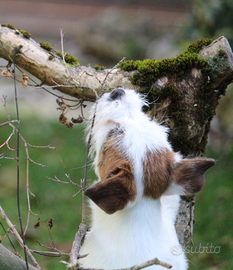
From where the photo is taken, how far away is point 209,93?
2.68 m

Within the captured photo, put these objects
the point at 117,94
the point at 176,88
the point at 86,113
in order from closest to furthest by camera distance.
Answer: the point at 117,94 → the point at 176,88 → the point at 86,113

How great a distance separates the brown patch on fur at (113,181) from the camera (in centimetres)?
189

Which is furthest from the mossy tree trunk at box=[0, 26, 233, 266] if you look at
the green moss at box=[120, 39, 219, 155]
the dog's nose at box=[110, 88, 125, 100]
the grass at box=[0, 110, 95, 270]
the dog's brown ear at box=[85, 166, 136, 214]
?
the grass at box=[0, 110, 95, 270]

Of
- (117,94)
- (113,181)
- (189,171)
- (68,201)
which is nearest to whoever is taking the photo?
(113,181)

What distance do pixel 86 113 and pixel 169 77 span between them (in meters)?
4.74

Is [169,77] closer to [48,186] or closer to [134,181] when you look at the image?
[134,181]

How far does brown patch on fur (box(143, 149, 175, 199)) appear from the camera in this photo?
210 centimetres

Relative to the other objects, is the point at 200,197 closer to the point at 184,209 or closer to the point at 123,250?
the point at 184,209

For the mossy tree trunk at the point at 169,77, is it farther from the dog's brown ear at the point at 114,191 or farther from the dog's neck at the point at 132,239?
the dog's brown ear at the point at 114,191

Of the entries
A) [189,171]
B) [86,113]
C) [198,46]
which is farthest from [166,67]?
[86,113]

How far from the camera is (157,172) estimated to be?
6.97ft

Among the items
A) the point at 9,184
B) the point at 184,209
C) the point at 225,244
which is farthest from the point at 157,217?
the point at 9,184

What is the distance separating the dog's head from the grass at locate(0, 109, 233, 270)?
6.11ft

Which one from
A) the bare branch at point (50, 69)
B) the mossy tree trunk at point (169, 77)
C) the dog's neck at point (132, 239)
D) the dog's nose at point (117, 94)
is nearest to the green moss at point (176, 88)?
the mossy tree trunk at point (169, 77)
